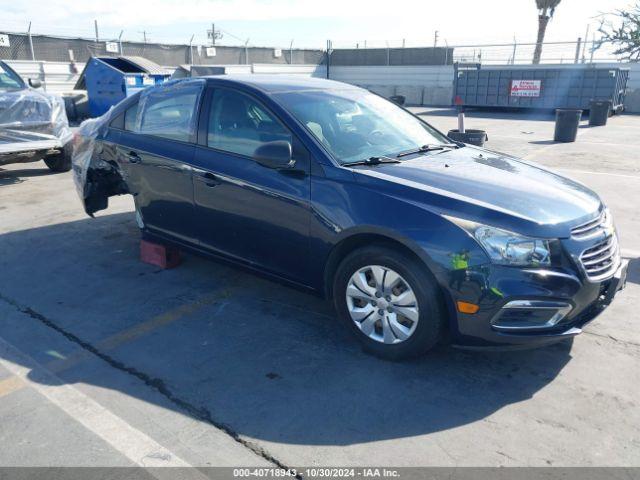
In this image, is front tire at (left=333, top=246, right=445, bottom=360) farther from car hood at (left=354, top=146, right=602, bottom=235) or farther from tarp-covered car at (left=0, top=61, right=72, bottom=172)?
tarp-covered car at (left=0, top=61, right=72, bottom=172)

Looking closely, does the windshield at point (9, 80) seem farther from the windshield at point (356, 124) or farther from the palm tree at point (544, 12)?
the palm tree at point (544, 12)

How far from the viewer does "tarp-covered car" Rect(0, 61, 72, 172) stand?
8.18m

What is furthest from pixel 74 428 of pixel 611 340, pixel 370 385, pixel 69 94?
pixel 69 94

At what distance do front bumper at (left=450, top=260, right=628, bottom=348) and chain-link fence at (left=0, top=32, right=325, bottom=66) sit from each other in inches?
781

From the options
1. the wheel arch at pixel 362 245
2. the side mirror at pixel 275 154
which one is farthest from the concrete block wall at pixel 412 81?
the wheel arch at pixel 362 245

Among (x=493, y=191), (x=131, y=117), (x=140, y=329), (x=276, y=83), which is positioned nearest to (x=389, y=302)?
(x=493, y=191)

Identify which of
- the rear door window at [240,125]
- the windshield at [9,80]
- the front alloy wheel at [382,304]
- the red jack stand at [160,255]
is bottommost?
the red jack stand at [160,255]

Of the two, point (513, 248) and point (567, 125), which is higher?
point (513, 248)

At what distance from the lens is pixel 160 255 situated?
5117 mm

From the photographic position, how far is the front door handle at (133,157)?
16.0ft

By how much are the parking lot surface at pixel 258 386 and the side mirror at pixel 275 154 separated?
120 centimetres

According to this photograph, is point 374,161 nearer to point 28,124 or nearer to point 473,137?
point 473,137

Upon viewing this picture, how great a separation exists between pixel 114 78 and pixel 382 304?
14367mm

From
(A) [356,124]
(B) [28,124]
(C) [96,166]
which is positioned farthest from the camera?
(B) [28,124]
